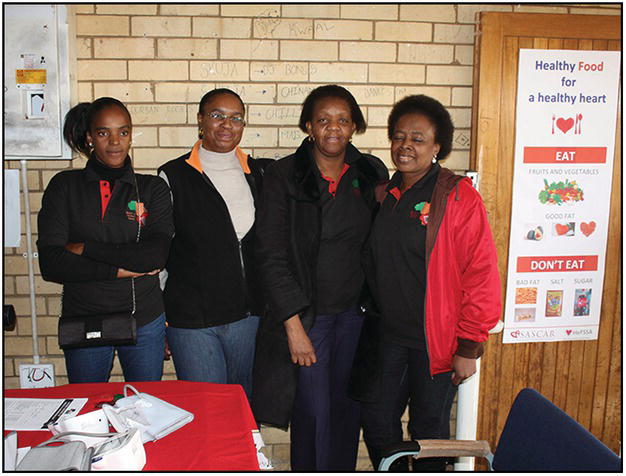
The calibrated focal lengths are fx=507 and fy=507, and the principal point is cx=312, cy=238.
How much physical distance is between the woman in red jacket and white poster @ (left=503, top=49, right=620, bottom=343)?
38.8 inches

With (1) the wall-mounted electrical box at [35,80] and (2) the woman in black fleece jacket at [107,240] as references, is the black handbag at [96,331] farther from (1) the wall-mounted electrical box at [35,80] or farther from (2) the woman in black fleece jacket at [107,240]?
(1) the wall-mounted electrical box at [35,80]

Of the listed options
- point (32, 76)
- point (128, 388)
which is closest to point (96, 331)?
point (128, 388)

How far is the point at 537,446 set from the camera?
1.53 meters

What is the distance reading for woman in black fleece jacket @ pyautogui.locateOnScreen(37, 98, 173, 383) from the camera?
216 centimetres

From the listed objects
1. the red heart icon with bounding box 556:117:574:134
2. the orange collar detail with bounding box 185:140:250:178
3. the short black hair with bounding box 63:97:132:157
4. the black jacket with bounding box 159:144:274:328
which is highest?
the red heart icon with bounding box 556:117:574:134

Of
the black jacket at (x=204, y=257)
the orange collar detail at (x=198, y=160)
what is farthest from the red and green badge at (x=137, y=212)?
the orange collar detail at (x=198, y=160)

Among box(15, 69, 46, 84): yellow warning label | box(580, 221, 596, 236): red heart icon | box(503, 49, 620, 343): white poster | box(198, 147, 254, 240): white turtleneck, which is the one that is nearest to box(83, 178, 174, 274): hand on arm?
box(198, 147, 254, 240): white turtleneck

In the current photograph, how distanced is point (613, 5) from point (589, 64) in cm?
41

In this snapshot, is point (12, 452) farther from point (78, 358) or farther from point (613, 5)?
point (613, 5)

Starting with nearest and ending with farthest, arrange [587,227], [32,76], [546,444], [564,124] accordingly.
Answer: [546,444] < [32,76] < [564,124] < [587,227]

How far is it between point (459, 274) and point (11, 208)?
94.7 inches

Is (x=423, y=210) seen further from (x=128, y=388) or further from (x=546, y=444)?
(x=128, y=388)

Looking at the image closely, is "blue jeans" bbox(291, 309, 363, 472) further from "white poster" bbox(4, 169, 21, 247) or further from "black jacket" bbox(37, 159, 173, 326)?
"white poster" bbox(4, 169, 21, 247)

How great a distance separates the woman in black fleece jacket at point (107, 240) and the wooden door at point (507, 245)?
1.83m
